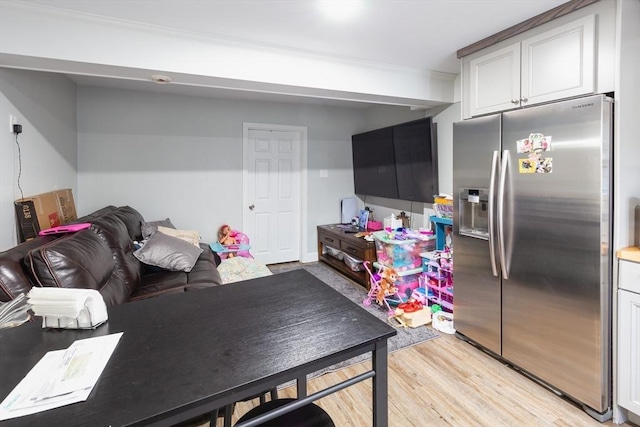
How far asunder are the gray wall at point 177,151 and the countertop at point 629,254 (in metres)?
3.70

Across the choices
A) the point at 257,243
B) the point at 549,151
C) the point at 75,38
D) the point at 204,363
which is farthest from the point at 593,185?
the point at 257,243

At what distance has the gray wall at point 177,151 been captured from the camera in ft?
12.7

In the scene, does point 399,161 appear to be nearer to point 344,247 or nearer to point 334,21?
point 344,247

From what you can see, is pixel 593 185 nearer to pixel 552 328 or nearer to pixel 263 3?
pixel 552 328

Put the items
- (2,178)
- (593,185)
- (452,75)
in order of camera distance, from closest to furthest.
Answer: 1. (593,185)
2. (2,178)
3. (452,75)

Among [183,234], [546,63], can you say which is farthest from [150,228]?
[546,63]

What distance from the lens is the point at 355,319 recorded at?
1.16m

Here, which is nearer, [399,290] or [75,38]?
[75,38]

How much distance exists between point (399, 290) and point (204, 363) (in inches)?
108

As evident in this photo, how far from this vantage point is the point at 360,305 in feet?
8.47

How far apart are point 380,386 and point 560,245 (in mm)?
1545

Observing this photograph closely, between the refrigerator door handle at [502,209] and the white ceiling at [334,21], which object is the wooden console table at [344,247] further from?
the white ceiling at [334,21]

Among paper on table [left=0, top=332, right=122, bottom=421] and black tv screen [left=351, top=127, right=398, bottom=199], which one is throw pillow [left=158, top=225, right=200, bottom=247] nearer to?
black tv screen [left=351, top=127, right=398, bottom=199]

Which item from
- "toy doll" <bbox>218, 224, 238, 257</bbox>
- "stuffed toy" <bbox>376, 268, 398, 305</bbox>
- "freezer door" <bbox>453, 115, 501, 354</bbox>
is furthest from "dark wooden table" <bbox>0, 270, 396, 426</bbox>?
"toy doll" <bbox>218, 224, 238, 257</bbox>
